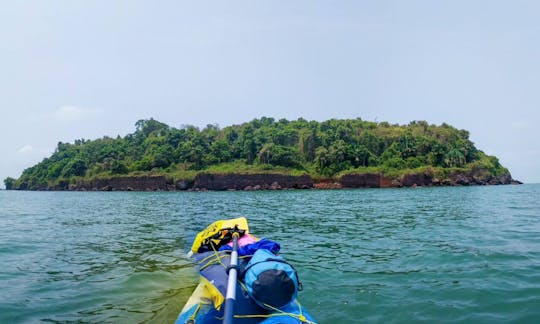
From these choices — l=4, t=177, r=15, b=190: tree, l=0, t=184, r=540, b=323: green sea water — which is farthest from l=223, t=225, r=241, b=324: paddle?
l=4, t=177, r=15, b=190: tree

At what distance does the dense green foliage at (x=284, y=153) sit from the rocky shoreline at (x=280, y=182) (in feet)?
10.1

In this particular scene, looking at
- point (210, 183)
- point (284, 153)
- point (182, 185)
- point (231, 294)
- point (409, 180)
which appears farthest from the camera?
point (284, 153)

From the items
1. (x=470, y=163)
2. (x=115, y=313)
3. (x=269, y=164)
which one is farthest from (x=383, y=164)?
(x=115, y=313)

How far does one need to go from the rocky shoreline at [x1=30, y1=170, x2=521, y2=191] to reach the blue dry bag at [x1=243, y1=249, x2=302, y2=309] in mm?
81670

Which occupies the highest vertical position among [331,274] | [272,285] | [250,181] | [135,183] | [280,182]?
[250,181]

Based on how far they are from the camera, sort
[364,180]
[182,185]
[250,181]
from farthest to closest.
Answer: [182,185] → [250,181] → [364,180]

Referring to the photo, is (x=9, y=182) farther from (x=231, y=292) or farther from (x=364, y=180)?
(x=231, y=292)

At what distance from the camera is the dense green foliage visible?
94625 millimetres

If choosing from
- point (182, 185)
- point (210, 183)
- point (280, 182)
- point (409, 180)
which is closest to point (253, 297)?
point (280, 182)

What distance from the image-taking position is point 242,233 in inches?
328

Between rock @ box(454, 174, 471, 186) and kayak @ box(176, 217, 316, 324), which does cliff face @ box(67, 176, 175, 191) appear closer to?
rock @ box(454, 174, 471, 186)

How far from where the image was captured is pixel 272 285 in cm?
435

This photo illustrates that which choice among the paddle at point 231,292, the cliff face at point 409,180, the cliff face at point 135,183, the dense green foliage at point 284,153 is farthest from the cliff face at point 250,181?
the paddle at point 231,292

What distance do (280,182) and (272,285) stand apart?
84389 millimetres
